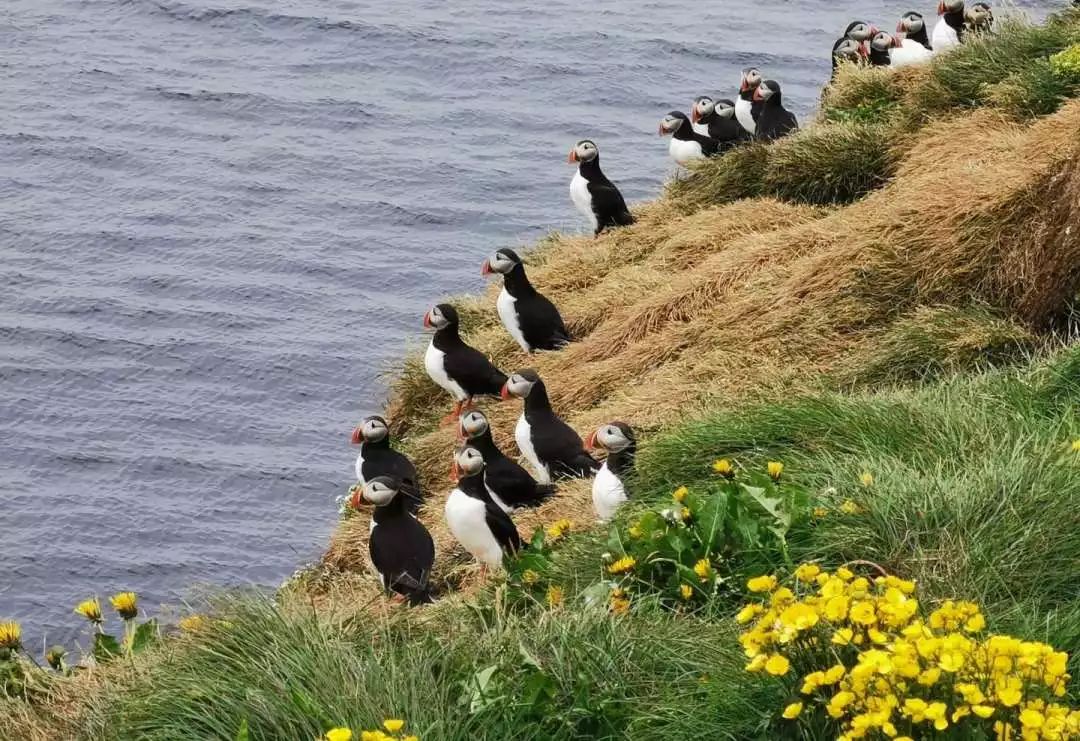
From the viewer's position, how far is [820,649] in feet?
13.9

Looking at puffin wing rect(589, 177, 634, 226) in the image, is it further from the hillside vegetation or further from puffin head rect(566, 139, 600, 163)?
the hillside vegetation

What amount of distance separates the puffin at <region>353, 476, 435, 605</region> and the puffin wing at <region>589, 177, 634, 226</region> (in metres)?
5.82

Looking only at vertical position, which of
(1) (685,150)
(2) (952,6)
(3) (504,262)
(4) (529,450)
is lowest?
(4) (529,450)

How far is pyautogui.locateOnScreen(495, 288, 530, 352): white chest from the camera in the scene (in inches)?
459

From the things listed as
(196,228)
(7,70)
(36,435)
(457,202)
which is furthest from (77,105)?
(36,435)

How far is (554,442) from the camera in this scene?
9289 mm

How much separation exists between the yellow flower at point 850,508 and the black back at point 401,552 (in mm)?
2478

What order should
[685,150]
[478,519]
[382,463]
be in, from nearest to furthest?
1. [478,519]
2. [382,463]
3. [685,150]

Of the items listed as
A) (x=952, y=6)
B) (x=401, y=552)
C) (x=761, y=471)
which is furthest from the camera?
(x=952, y=6)

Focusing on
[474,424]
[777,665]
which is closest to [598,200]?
[474,424]

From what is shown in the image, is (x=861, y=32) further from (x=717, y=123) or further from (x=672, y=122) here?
(x=672, y=122)

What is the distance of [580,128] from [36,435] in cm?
1000

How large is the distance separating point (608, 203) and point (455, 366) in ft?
10.8

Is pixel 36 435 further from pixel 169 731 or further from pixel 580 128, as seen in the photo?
pixel 169 731
